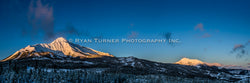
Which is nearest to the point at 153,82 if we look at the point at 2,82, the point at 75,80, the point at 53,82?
the point at 75,80

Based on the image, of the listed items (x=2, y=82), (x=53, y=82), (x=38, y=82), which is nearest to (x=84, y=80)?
(x=53, y=82)

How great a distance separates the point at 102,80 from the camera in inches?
3076

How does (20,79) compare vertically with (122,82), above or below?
above

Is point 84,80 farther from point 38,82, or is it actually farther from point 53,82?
point 38,82

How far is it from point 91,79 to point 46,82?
19.7 m

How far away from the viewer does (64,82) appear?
6288 cm

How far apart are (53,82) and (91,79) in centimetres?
1781

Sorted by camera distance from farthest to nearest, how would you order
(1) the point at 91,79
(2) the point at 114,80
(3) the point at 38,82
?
(2) the point at 114,80 < (1) the point at 91,79 < (3) the point at 38,82

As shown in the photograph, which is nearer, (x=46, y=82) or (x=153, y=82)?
(x=46, y=82)

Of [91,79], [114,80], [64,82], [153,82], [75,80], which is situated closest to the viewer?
[64,82]

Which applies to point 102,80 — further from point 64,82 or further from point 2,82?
point 2,82

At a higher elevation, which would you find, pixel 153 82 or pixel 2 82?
pixel 2 82

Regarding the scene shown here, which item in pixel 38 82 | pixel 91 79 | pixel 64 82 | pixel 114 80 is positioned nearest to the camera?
pixel 38 82

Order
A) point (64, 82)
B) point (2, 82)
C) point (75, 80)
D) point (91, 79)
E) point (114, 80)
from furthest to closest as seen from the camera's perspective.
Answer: point (114, 80) → point (91, 79) → point (75, 80) → point (64, 82) → point (2, 82)
